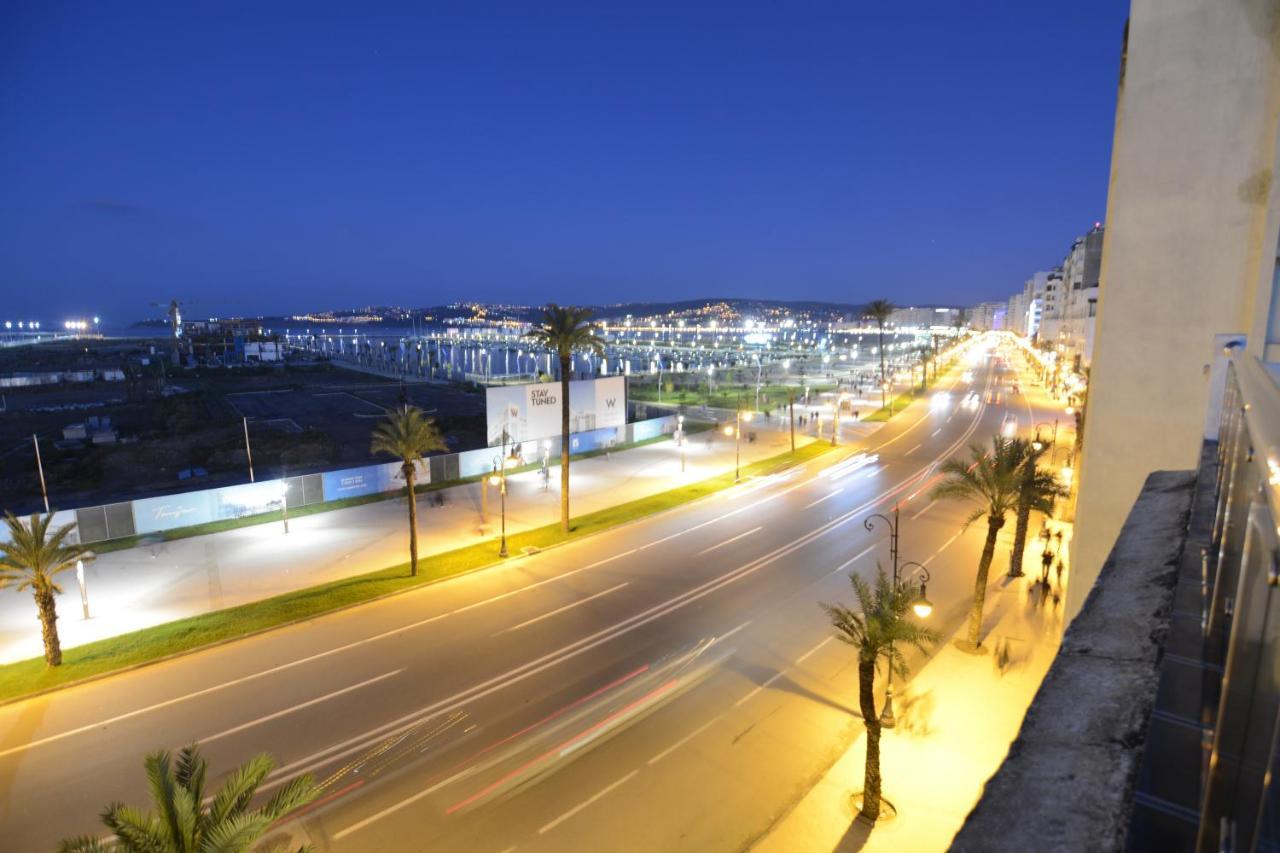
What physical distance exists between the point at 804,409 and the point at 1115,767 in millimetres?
67778

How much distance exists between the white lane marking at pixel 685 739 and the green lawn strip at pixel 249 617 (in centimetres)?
1220

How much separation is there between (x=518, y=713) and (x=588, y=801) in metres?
3.28

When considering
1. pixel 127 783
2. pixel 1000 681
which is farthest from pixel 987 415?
pixel 127 783

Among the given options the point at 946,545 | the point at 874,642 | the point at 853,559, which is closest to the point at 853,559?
the point at 853,559

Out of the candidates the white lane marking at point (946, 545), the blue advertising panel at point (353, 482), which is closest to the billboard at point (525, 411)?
the blue advertising panel at point (353, 482)

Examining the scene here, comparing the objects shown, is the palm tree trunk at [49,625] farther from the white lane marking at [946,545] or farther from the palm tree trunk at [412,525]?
the white lane marking at [946,545]

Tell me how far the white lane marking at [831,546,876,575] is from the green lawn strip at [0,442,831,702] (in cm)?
1006

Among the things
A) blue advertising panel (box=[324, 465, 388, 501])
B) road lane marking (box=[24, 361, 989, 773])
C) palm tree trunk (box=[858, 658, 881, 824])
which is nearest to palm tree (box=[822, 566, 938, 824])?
palm tree trunk (box=[858, 658, 881, 824])

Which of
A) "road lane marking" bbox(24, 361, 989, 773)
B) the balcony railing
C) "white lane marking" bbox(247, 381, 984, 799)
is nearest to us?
the balcony railing

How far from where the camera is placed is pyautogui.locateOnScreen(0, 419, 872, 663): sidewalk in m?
21.0

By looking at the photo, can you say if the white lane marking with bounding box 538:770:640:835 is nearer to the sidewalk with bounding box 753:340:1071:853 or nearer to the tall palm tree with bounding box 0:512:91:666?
the sidewalk with bounding box 753:340:1071:853

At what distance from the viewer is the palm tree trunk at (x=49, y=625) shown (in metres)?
→ 17.2

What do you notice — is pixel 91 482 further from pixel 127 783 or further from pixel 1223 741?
pixel 1223 741

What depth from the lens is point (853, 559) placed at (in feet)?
82.4
